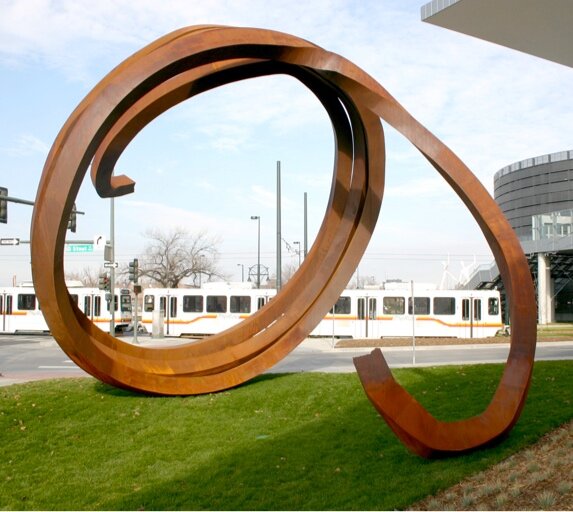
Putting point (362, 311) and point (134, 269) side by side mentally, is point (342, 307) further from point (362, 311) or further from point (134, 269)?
point (134, 269)

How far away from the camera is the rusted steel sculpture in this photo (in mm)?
7758

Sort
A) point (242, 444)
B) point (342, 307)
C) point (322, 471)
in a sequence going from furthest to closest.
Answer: point (342, 307) < point (242, 444) < point (322, 471)

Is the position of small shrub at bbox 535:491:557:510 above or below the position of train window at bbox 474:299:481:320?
below

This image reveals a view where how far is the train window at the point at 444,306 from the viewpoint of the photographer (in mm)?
29125

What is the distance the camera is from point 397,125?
820 cm

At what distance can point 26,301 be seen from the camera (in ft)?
108

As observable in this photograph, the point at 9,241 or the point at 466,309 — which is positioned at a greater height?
the point at 9,241

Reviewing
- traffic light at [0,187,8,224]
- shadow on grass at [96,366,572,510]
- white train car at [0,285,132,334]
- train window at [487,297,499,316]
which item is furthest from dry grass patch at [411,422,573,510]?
white train car at [0,285,132,334]

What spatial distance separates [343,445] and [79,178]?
5.12 meters

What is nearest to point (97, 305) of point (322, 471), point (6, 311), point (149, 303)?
point (149, 303)

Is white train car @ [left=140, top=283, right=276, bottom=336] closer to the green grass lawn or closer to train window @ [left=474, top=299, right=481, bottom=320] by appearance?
train window @ [left=474, top=299, right=481, bottom=320]

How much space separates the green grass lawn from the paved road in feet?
13.7

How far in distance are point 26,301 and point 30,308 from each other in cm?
41

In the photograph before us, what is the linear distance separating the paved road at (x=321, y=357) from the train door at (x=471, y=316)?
3.98 metres
